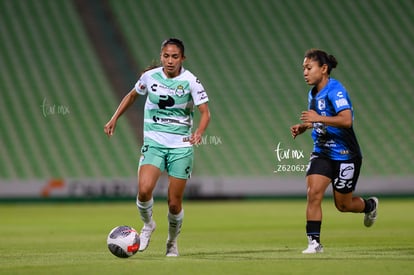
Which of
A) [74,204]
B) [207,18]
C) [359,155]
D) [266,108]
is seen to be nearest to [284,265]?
[359,155]

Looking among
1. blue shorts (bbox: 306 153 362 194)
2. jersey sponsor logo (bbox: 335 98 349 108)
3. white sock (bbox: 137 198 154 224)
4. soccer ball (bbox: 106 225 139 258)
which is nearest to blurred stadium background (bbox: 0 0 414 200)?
blue shorts (bbox: 306 153 362 194)

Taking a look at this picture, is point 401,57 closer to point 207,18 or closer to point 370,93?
point 370,93

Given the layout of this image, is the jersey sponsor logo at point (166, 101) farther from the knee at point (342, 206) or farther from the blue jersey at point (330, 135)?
the knee at point (342, 206)

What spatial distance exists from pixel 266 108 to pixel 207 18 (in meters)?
4.01

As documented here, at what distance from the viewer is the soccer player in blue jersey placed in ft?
30.8

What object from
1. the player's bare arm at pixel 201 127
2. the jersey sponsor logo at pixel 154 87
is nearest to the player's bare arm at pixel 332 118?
the player's bare arm at pixel 201 127

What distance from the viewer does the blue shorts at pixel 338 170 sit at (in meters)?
9.69

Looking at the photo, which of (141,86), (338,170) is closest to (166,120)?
(141,86)

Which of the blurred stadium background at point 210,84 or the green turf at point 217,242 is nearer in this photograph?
the green turf at point 217,242

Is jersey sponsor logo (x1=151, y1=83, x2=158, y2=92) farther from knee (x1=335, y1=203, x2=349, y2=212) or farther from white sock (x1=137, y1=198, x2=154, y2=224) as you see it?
knee (x1=335, y1=203, x2=349, y2=212)

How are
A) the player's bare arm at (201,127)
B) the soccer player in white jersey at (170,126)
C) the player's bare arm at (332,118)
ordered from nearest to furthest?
the player's bare arm at (201,127) → the player's bare arm at (332,118) → the soccer player in white jersey at (170,126)

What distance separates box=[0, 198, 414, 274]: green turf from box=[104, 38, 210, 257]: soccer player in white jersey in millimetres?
546

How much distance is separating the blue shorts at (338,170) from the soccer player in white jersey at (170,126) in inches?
54.0

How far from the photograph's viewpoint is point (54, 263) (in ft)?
27.5
